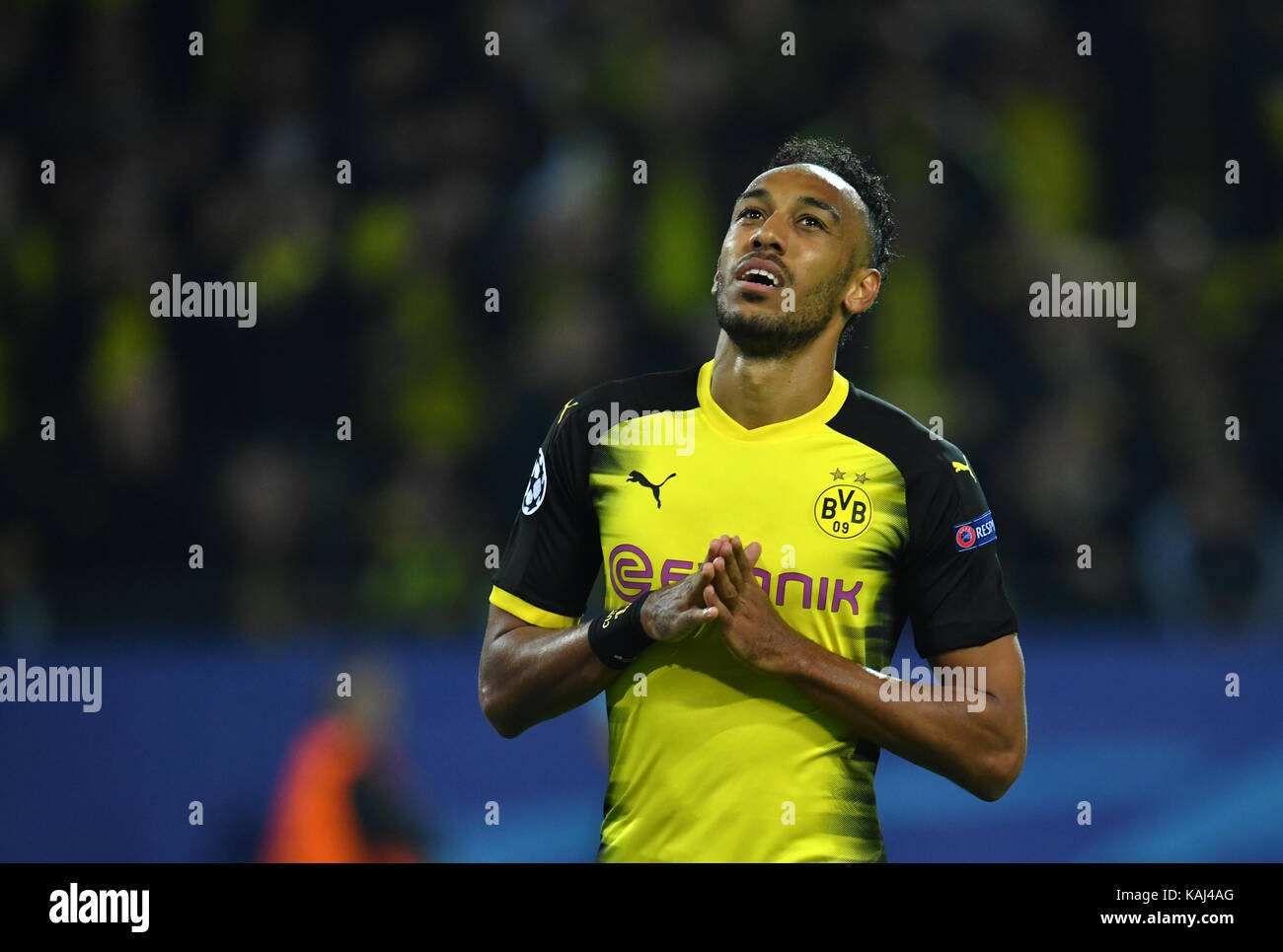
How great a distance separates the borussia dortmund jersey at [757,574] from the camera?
10.4ft

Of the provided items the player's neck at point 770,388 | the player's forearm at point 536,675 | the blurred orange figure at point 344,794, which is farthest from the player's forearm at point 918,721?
the blurred orange figure at point 344,794

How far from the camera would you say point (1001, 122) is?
→ 22.4 feet

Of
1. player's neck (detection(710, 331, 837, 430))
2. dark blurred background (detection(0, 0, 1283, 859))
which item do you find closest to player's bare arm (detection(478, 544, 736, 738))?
player's neck (detection(710, 331, 837, 430))

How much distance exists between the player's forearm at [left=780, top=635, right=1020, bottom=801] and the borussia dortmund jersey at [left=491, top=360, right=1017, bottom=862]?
12 centimetres

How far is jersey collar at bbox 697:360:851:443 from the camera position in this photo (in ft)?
11.0

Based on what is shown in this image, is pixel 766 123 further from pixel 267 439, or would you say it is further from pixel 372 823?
pixel 372 823

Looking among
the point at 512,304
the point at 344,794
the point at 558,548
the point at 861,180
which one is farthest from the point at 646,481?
the point at 512,304

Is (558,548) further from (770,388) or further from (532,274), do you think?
(532,274)

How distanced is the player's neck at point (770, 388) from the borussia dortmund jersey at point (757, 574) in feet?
0.08

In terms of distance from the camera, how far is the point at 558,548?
3.41 m

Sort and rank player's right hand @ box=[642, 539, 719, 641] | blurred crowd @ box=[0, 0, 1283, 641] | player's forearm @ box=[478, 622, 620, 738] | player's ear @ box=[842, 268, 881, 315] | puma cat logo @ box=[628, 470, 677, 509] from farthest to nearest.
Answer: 1. blurred crowd @ box=[0, 0, 1283, 641]
2. player's ear @ box=[842, 268, 881, 315]
3. puma cat logo @ box=[628, 470, 677, 509]
4. player's forearm @ box=[478, 622, 620, 738]
5. player's right hand @ box=[642, 539, 719, 641]

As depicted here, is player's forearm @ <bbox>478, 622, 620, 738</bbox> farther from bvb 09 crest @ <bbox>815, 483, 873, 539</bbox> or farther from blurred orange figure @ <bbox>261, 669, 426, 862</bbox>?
blurred orange figure @ <bbox>261, 669, 426, 862</bbox>

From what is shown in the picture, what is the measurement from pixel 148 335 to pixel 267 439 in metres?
0.83

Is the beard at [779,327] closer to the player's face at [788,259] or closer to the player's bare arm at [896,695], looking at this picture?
the player's face at [788,259]
